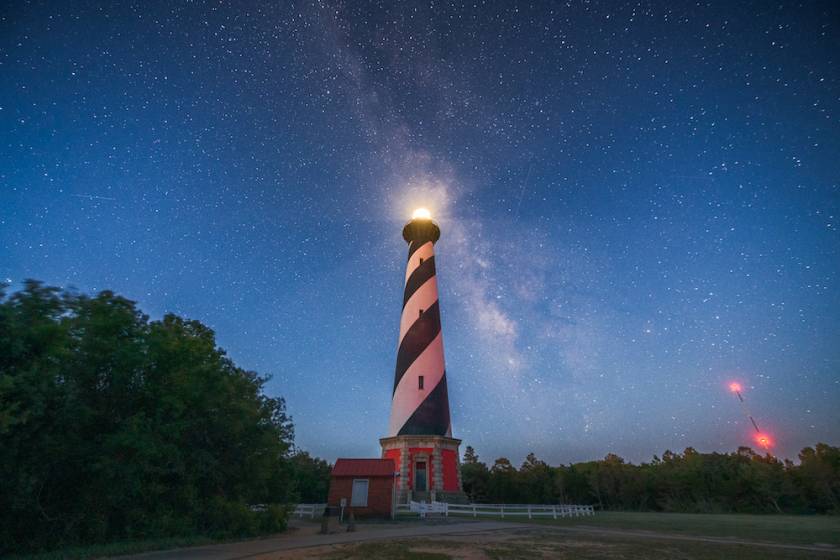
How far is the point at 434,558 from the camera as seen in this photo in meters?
8.87

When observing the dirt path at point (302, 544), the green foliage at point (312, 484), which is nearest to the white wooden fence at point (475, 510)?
the dirt path at point (302, 544)

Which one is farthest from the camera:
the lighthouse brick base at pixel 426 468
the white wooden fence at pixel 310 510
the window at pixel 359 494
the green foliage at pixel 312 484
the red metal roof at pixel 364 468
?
the green foliage at pixel 312 484

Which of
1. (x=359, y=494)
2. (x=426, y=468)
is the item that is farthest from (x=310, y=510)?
(x=426, y=468)

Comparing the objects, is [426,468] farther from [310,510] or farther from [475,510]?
[310,510]

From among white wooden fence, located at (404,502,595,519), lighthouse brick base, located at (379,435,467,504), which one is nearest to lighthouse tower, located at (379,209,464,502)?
lighthouse brick base, located at (379,435,467,504)

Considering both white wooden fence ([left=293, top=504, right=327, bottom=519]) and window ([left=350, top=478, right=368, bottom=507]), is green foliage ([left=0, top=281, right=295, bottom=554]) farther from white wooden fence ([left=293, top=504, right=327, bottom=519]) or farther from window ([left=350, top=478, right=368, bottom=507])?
white wooden fence ([left=293, top=504, right=327, bottom=519])

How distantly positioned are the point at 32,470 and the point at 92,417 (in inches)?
63.1

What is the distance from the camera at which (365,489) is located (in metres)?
21.4

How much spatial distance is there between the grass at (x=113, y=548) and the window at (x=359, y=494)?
10.8 m

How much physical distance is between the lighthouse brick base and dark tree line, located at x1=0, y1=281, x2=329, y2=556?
41.0 ft

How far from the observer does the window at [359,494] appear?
69.6 ft

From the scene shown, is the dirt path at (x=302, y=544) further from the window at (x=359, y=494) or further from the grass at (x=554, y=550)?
the window at (x=359, y=494)

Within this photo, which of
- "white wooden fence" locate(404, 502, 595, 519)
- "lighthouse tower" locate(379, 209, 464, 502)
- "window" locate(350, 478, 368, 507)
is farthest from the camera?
"lighthouse tower" locate(379, 209, 464, 502)

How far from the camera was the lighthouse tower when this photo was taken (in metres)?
25.8
